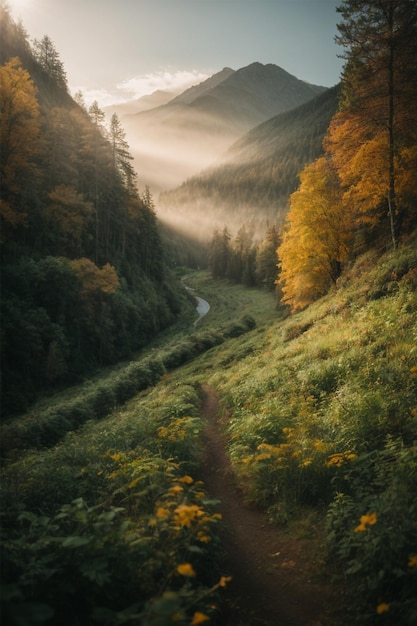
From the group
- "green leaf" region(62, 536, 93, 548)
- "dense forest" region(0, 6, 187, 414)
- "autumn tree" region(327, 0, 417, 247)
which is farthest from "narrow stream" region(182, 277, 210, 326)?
"green leaf" region(62, 536, 93, 548)

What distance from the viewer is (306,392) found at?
11148 mm

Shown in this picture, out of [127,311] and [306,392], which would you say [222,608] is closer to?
[306,392]

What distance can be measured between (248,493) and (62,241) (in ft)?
131

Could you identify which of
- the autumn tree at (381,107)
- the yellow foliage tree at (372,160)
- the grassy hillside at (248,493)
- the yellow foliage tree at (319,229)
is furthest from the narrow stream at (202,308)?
the grassy hillside at (248,493)

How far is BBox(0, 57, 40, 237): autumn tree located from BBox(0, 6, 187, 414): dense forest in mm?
85

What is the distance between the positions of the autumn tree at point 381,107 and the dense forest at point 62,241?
27.3 metres

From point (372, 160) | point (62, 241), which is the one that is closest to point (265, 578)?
point (372, 160)

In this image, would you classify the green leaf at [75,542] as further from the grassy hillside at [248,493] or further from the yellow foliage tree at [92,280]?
the yellow foliage tree at [92,280]

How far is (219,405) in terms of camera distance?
1625 centimetres

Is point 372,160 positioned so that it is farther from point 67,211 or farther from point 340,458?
point 67,211

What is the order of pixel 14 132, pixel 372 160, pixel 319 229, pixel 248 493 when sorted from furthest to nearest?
pixel 14 132 < pixel 319 229 < pixel 372 160 < pixel 248 493

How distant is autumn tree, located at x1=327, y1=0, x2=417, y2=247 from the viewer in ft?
59.4

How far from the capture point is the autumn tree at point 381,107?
712 inches

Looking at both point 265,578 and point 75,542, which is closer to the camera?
point 75,542
